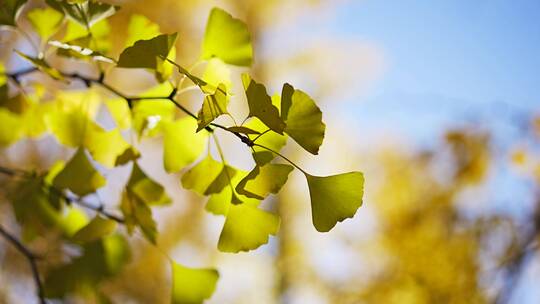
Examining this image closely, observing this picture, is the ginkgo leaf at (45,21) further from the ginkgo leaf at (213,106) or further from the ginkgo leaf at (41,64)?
the ginkgo leaf at (213,106)

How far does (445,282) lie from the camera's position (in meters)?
1.94

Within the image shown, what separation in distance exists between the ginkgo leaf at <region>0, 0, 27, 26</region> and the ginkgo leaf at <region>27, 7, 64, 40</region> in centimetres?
8

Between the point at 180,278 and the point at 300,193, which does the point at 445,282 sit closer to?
the point at 300,193

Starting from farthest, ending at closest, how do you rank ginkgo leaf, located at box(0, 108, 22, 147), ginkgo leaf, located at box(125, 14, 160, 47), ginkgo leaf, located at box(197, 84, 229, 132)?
1. ginkgo leaf, located at box(0, 108, 22, 147)
2. ginkgo leaf, located at box(125, 14, 160, 47)
3. ginkgo leaf, located at box(197, 84, 229, 132)

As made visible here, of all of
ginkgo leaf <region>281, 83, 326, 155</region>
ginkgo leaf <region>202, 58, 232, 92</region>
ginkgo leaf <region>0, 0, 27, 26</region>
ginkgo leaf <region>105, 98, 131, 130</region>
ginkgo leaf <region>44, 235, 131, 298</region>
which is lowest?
ginkgo leaf <region>44, 235, 131, 298</region>

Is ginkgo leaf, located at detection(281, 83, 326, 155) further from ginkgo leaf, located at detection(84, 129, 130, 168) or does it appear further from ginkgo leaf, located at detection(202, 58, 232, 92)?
ginkgo leaf, located at detection(84, 129, 130, 168)

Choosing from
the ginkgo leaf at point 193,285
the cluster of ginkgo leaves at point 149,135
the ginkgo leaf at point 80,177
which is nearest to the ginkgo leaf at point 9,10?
the cluster of ginkgo leaves at point 149,135

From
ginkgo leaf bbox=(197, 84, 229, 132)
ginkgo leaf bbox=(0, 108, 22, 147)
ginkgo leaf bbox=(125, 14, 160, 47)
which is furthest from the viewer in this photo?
ginkgo leaf bbox=(0, 108, 22, 147)

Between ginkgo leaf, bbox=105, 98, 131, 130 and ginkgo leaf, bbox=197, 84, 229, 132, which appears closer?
ginkgo leaf, bbox=197, 84, 229, 132

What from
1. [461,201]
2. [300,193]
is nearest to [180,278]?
[461,201]

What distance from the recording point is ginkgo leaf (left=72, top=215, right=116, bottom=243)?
1.22ft

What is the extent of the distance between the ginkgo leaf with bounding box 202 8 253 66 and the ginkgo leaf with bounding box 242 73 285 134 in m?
0.11

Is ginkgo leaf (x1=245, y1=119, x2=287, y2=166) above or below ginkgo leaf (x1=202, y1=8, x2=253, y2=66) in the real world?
below

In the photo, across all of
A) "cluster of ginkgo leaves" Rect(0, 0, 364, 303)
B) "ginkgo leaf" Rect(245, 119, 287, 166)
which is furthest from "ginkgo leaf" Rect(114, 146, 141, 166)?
"ginkgo leaf" Rect(245, 119, 287, 166)
